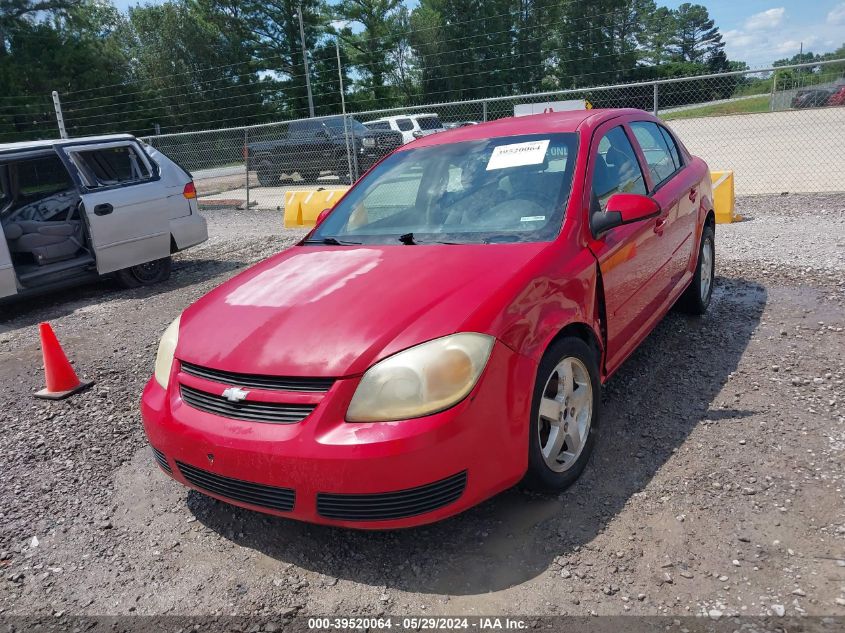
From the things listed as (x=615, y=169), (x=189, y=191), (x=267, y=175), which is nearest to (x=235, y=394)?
(x=615, y=169)

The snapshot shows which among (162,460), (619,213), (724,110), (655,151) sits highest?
(724,110)

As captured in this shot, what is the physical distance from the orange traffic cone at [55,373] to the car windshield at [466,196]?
219 centimetres

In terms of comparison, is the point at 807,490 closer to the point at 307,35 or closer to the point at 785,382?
the point at 785,382

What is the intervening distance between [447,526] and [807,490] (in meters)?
1.54

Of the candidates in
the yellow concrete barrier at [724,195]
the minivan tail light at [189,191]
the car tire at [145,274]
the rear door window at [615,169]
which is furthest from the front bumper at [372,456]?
the yellow concrete barrier at [724,195]

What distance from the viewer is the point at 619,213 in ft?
10.5

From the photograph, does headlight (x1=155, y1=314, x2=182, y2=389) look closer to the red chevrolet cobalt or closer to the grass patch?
the red chevrolet cobalt

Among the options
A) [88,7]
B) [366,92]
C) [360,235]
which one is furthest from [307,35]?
[360,235]

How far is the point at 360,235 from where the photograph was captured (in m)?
3.60

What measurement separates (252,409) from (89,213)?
566cm

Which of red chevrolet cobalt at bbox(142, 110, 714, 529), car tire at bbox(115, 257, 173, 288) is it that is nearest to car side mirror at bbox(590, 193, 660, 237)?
red chevrolet cobalt at bbox(142, 110, 714, 529)

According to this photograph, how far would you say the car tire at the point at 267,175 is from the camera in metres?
16.7

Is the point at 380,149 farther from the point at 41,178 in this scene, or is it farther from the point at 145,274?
the point at 41,178

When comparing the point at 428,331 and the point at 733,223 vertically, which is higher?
the point at 428,331
